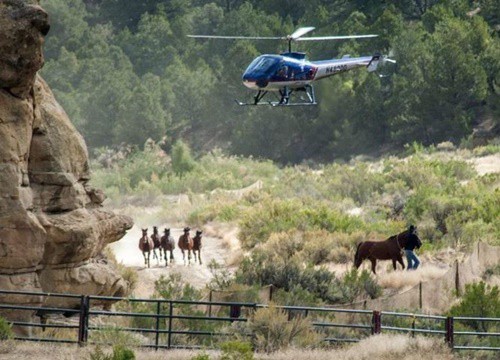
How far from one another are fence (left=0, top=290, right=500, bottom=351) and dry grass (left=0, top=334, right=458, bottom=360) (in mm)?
211

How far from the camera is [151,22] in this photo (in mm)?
117688

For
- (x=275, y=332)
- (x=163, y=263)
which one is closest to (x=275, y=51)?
(x=163, y=263)

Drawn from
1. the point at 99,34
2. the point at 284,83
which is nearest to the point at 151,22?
the point at 99,34

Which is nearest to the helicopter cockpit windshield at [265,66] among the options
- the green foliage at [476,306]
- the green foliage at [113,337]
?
the green foliage at [476,306]

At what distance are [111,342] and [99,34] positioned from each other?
96.9m

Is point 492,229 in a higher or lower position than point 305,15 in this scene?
lower

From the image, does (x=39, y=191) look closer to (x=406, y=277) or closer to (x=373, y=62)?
(x=406, y=277)

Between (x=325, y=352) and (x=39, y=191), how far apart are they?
5.92m

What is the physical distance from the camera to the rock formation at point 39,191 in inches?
908

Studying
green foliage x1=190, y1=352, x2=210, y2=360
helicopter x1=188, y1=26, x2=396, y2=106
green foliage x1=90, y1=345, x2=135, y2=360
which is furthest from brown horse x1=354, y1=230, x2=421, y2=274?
green foliage x1=90, y1=345, x2=135, y2=360

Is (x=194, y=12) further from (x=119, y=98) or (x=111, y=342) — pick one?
(x=111, y=342)

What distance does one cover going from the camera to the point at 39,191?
79.4 ft

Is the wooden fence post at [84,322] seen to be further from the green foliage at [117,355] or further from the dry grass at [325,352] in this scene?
the green foliage at [117,355]

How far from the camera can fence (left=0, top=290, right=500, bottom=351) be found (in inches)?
859
